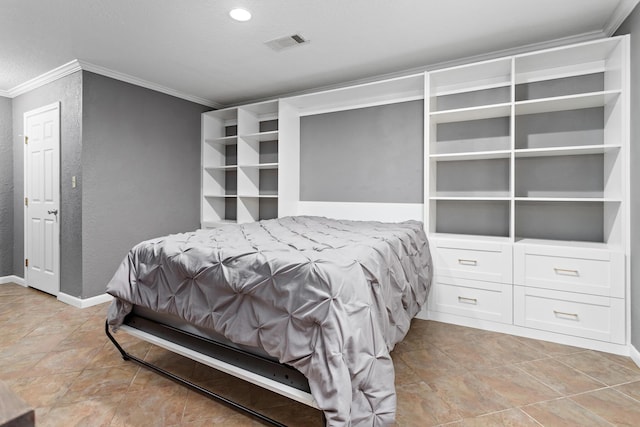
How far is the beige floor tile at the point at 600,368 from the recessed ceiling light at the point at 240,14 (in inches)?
126

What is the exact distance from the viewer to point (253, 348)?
154 centimetres

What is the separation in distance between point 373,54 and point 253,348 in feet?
8.80

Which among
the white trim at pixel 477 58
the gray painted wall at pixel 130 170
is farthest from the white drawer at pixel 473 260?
the gray painted wall at pixel 130 170

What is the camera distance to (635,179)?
2.24m

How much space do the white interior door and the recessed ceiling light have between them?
2371 mm

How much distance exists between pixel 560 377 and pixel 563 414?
0.42m

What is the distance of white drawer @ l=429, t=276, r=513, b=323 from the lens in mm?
2699

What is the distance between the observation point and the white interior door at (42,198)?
3.51 metres

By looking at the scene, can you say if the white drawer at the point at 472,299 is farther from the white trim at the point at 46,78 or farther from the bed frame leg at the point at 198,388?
the white trim at the point at 46,78

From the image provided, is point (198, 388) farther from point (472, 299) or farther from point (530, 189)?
point (530, 189)

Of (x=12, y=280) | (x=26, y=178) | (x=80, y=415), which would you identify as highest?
(x=26, y=178)

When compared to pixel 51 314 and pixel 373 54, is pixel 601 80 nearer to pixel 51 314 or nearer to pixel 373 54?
pixel 373 54

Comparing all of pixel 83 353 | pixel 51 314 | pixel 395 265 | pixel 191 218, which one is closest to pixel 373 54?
pixel 395 265

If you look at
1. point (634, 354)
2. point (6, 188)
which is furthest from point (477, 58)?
point (6, 188)
